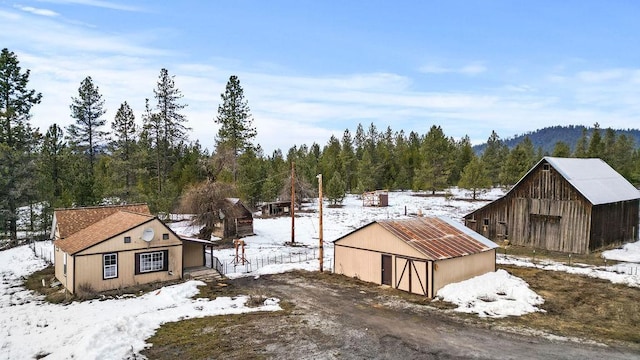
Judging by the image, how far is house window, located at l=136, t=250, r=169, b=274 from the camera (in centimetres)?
2383

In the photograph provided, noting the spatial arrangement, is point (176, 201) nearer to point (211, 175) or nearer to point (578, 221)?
point (211, 175)

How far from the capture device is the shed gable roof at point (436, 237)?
22453 millimetres

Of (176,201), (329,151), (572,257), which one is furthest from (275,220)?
(329,151)

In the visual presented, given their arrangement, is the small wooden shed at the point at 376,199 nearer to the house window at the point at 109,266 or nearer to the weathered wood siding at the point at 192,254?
the weathered wood siding at the point at 192,254

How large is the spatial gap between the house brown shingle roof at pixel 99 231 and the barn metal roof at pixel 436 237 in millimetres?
13880

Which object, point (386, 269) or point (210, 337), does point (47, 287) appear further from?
point (386, 269)

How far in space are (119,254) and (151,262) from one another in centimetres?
178

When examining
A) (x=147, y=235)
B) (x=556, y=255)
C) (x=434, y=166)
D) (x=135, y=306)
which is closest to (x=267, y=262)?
(x=147, y=235)

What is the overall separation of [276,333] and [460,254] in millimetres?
11146

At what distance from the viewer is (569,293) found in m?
21.5

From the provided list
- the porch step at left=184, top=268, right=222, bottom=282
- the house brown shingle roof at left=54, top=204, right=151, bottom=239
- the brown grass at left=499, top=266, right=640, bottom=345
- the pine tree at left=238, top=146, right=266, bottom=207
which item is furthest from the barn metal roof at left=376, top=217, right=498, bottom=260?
the pine tree at left=238, top=146, right=266, bottom=207

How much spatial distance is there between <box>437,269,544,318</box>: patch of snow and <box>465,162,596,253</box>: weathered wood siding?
38.9ft

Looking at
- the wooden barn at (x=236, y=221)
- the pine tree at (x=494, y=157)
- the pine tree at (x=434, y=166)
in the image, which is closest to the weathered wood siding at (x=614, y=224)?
the wooden barn at (x=236, y=221)

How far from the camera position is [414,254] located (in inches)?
870
